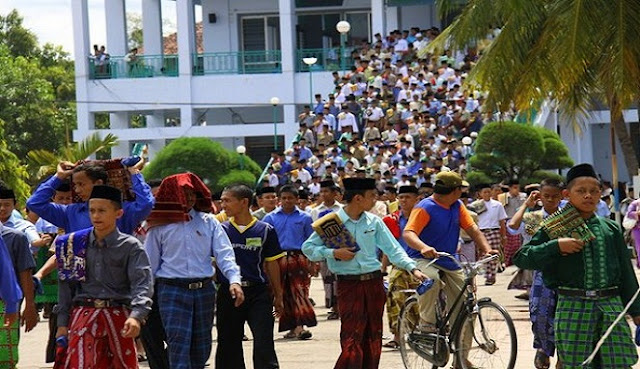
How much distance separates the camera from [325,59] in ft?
169

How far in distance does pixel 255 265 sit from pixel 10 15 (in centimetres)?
6014

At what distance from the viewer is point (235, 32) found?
54.3 m

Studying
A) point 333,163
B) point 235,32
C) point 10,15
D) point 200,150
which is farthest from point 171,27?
point 333,163

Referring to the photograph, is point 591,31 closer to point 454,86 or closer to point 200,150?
point 454,86

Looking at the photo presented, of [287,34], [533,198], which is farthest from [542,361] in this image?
[287,34]

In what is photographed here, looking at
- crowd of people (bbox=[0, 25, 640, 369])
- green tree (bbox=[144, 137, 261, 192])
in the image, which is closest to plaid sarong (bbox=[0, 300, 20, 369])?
crowd of people (bbox=[0, 25, 640, 369])

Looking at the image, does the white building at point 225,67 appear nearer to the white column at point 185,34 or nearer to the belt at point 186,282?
→ the white column at point 185,34

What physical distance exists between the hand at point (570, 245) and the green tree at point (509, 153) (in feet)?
72.1

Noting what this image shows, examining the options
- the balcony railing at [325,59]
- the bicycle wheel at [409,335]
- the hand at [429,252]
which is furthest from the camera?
the balcony railing at [325,59]

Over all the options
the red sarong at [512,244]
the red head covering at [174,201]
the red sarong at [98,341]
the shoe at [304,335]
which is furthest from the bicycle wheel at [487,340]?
the red sarong at [512,244]

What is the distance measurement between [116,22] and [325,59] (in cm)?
758

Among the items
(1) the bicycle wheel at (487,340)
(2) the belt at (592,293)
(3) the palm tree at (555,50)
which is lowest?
(1) the bicycle wheel at (487,340)

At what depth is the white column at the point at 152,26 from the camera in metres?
52.9

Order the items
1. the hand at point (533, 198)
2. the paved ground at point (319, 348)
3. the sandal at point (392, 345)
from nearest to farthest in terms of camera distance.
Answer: the hand at point (533, 198) < the paved ground at point (319, 348) < the sandal at point (392, 345)
